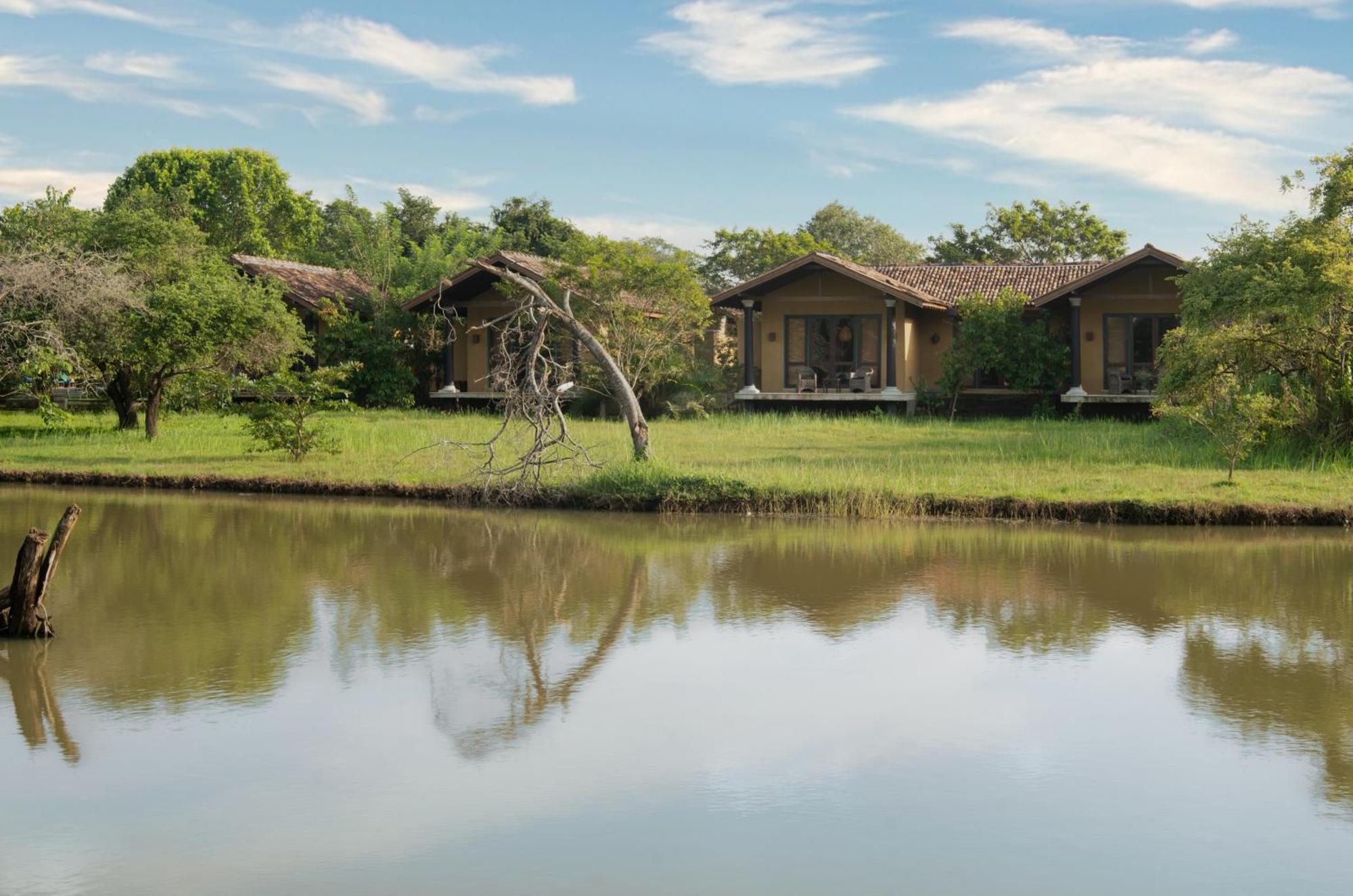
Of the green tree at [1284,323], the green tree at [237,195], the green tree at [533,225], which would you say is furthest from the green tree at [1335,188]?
the green tree at [237,195]

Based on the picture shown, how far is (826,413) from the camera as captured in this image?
27797 millimetres

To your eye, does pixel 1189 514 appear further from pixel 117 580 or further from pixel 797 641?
pixel 117 580

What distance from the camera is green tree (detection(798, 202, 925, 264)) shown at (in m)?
48.4

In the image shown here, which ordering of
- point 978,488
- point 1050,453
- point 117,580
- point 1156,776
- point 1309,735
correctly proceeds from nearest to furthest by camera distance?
point 1156,776
point 1309,735
point 117,580
point 978,488
point 1050,453

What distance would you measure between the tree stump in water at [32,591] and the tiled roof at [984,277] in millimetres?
22000

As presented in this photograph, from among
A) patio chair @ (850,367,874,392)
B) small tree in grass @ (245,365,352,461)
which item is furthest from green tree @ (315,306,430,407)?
small tree in grass @ (245,365,352,461)

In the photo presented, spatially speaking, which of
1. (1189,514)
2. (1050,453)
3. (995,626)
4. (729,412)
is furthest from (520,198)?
(995,626)

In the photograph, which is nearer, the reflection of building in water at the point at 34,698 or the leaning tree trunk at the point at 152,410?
the reflection of building in water at the point at 34,698

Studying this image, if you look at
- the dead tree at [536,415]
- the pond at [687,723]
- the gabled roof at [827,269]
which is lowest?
the pond at [687,723]

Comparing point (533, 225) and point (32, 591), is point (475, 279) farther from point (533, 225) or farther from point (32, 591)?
point (32, 591)

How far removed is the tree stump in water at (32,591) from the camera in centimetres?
875

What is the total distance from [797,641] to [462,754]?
10.2 feet

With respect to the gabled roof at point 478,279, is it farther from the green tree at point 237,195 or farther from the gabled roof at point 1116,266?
the green tree at point 237,195

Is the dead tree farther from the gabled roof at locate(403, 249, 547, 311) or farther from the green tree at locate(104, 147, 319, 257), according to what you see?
the green tree at locate(104, 147, 319, 257)
